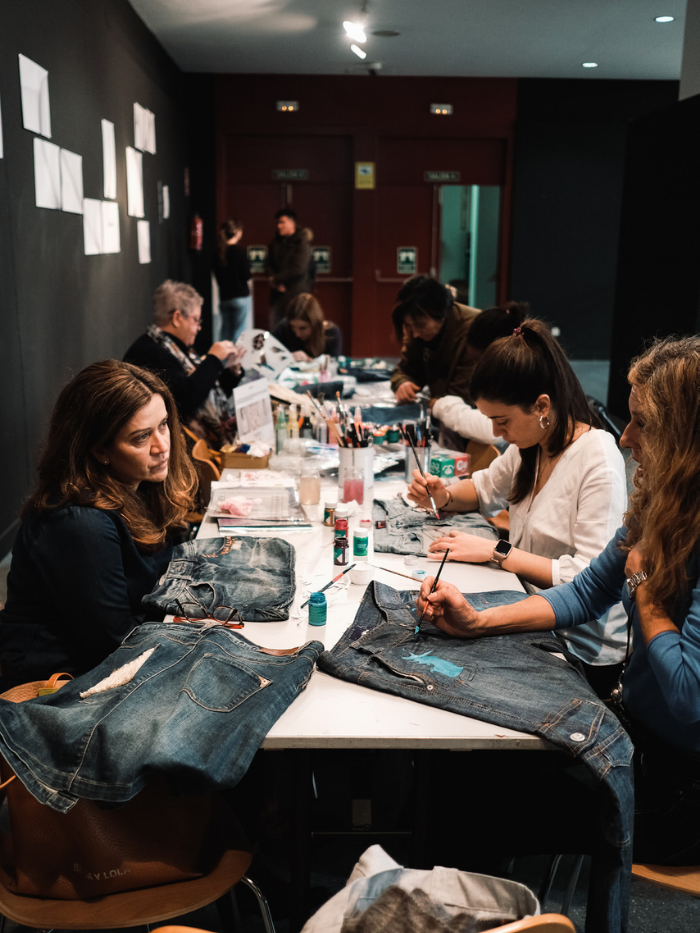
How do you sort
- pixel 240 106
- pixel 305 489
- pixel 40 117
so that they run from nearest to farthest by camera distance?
pixel 305 489
pixel 40 117
pixel 240 106

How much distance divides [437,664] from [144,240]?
20.2 feet

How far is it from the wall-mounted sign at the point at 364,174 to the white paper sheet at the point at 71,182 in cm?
539

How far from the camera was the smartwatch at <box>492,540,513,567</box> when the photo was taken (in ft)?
7.11

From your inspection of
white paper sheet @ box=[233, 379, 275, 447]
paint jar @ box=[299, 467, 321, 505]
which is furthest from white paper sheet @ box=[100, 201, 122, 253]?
paint jar @ box=[299, 467, 321, 505]

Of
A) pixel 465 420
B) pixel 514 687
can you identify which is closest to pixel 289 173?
pixel 465 420

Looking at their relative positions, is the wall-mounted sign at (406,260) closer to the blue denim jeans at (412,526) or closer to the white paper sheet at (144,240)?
the white paper sheet at (144,240)

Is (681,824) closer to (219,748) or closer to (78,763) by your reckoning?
(219,748)

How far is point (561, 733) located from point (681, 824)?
36 cm

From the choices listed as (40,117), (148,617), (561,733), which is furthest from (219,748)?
(40,117)

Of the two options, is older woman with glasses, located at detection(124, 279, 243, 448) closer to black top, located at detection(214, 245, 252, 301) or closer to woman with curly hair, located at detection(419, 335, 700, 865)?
woman with curly hair, located at detection(419, 335, 700, 865)

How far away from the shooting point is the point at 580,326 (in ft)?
33.2

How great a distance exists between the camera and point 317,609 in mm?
1801

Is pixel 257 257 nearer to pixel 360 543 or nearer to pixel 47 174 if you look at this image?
pixel 47 174

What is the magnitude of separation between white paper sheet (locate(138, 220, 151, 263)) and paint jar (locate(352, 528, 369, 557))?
529 centimetres
